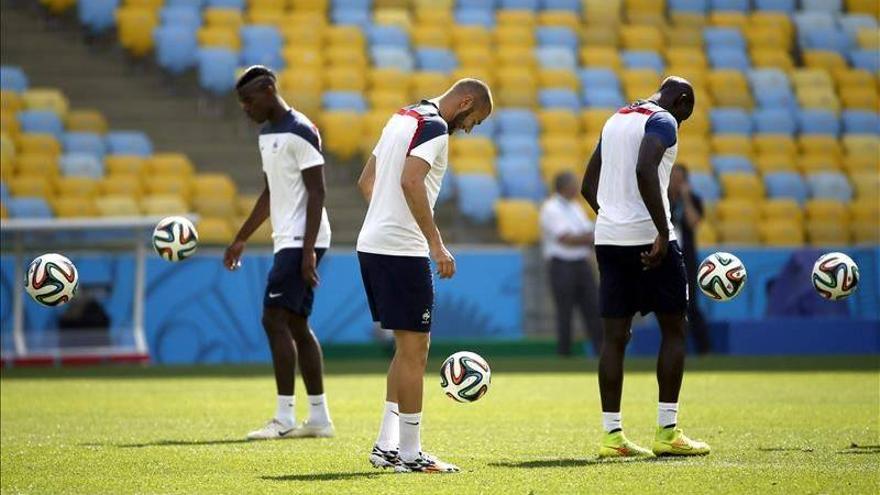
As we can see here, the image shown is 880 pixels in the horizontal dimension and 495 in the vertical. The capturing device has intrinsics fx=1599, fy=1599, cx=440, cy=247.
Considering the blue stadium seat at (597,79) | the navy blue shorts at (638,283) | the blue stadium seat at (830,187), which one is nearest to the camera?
the navy blue shorts at (638,283)

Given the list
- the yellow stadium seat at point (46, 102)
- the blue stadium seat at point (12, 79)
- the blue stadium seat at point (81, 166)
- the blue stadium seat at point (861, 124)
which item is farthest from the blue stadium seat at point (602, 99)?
the blue stadium seat at point (12, 79)

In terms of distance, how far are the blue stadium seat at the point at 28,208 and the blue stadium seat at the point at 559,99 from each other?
8.80 m

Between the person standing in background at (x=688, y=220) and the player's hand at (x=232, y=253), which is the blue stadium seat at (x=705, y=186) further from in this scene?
the player's hand at (x=232, y=253)

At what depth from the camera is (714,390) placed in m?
15.1

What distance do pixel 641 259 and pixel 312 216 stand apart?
8.09 feet

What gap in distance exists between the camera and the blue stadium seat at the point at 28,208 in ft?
71.7

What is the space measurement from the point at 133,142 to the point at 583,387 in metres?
10.4

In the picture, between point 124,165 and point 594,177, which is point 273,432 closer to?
point 594,177

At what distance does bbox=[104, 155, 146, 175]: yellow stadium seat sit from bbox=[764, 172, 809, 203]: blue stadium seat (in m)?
10.2

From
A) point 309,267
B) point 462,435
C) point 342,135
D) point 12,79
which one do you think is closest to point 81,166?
point 12,79

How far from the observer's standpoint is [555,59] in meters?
27.7

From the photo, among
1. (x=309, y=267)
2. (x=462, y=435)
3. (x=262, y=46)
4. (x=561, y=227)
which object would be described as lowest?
(x=462, y=435)

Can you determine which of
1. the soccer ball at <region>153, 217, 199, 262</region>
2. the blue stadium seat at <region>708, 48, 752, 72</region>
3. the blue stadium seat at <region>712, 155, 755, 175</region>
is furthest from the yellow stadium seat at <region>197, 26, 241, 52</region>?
the soccer ball at <region>153, 217, 199, 262</region>

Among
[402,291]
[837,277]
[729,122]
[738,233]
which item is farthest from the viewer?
[729,122]
